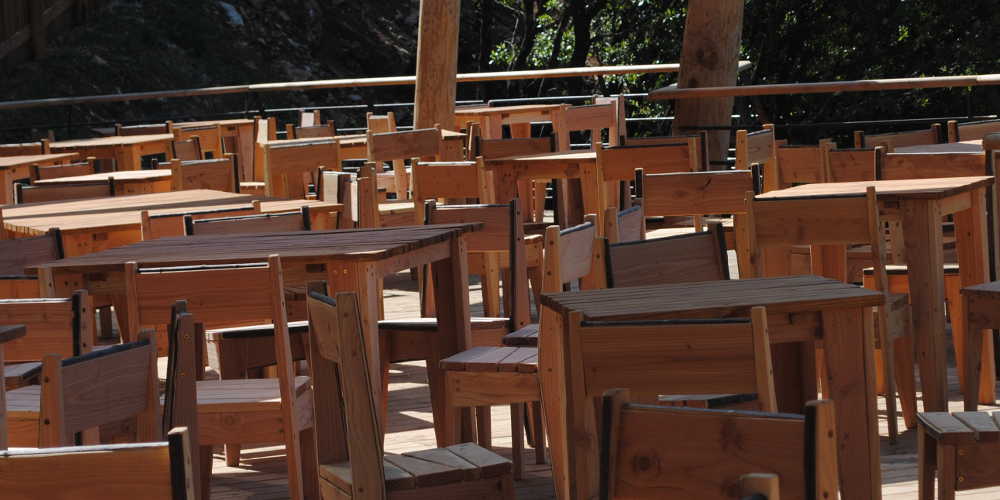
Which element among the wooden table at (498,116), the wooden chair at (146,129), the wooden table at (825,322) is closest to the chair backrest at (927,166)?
the wooden table at (825,322)

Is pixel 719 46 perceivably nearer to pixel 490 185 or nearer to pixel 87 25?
pixel 490 185

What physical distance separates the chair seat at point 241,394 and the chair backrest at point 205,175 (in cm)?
279

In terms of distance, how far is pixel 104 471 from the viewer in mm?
1835

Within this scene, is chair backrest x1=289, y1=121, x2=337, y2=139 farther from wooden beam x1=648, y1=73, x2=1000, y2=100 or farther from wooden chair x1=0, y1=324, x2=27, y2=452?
wooden chair x1=0, y1=324, x2=27, y2=452

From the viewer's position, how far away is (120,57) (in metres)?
20.1

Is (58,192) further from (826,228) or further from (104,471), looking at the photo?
(104,471)

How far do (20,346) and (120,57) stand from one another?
1741 cm

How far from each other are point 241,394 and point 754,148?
11.3 feet

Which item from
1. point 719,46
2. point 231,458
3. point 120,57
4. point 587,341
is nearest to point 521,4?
point 120,57

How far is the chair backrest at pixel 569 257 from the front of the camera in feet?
12.7

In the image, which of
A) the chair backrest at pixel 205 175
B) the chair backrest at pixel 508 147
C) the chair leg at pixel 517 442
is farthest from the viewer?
the chair backrest at pixel 508 147

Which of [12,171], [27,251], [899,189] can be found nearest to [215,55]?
[12,171]

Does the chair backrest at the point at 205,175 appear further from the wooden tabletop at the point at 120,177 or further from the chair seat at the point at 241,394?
the chair seat at the point at 241,394

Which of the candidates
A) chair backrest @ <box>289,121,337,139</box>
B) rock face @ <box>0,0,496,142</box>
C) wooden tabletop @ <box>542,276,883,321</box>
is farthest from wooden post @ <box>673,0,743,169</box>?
rock face @ <box>0,0,496,142</box>
